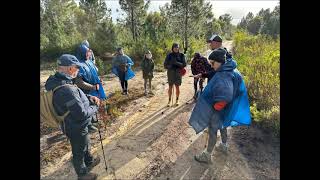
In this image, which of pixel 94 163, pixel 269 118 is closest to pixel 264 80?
pixel 269 118

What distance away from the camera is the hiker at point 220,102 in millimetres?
4527

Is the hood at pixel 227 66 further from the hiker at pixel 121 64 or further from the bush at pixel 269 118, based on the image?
the hiker at pixel 121 64

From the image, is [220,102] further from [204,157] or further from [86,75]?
[86,75]

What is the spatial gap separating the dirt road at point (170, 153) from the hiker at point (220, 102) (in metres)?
0.40

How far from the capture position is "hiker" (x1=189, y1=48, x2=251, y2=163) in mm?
4527

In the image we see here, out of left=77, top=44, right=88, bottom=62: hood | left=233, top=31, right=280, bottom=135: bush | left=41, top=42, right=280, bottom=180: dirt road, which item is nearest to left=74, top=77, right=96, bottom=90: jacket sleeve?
left=77, top=44, right=88, bottom=62: hood

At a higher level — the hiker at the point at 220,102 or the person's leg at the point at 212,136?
the hiker at the point at 220,102

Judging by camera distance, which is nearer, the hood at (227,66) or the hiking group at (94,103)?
the hiking group at (94,103)

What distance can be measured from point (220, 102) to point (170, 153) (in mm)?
1589

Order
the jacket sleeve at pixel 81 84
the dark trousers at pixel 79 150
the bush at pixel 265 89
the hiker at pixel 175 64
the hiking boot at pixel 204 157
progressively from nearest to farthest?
the dark trousers at pixel 79 150 < the hiking boot at pixel 204 157 < the jacket sleeve at pixel 81 84 < the bush at pixel 265 89 < the hiker at pixel 175 64

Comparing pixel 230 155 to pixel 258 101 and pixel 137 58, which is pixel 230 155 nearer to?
pixel 258 101

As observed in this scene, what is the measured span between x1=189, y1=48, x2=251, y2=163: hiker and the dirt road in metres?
0.40

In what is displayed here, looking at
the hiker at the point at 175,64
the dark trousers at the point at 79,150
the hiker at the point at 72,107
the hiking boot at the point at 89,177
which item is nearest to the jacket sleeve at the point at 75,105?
the hiker at the point at 72,107
